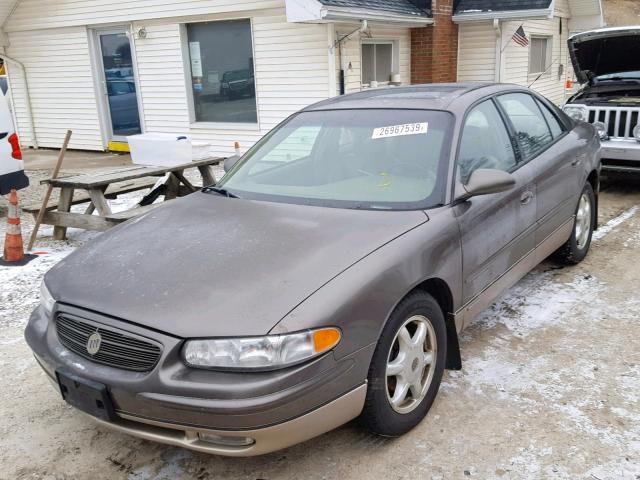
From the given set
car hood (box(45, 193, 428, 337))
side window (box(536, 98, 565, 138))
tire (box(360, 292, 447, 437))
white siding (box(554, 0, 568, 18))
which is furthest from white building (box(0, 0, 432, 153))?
tire (box(360, 292, 447, 437))

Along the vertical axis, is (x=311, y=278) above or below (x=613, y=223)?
above

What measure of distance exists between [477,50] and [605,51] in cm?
473

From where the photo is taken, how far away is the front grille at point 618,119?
24.3 ft

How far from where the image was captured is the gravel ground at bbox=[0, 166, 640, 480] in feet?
9.20

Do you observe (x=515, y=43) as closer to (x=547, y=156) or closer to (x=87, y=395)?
(x=547, y=156)

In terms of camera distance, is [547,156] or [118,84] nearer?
[547,156]

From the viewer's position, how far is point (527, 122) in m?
4.39

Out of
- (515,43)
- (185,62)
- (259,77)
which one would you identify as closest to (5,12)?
(185,62)

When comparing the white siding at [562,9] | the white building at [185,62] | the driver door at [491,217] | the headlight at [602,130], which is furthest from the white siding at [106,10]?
the white siding at [562,9]

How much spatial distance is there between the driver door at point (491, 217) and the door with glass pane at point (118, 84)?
10032 millimetres

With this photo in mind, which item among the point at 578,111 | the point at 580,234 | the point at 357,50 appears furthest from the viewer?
the point at 357,50

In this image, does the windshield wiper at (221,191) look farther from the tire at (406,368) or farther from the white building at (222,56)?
the white building at (222,56)

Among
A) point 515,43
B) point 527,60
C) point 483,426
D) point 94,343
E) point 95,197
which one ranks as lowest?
point 483,426

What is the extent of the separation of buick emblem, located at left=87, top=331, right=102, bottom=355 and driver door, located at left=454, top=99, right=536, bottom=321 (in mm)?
1849
